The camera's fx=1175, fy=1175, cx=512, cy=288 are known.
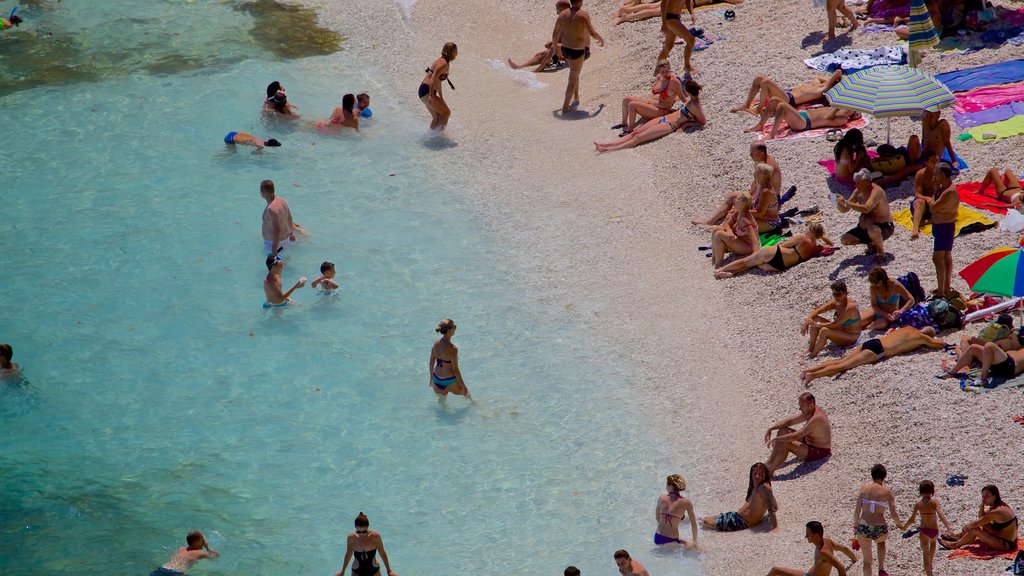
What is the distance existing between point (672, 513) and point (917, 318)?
3.58 meters

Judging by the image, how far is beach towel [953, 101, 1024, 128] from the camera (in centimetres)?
1517

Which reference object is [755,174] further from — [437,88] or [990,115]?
[437,88]

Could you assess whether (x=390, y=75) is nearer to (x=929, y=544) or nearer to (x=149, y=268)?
(x=149, y=268)

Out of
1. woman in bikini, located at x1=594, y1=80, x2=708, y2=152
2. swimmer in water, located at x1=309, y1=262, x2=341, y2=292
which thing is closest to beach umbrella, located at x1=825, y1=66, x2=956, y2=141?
woman in bikini, located at x1=594, y1=80, x2=708, y2=152

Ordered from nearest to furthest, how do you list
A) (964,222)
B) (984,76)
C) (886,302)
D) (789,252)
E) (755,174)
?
(886,302), (964,222), (789,252), (755,174), (984,76)

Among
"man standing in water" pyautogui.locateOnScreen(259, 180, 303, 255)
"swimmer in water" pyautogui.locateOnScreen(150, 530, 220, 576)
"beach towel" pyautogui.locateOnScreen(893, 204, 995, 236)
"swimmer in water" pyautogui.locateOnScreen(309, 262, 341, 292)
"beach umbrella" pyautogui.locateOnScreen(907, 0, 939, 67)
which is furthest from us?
"beach umbrella" pyautogui.locateOnScreen(907, 0, 939, 67)

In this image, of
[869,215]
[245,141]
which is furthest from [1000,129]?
[245,141]

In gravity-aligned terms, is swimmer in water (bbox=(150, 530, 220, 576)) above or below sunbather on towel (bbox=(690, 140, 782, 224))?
below

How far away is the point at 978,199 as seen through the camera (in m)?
13.9

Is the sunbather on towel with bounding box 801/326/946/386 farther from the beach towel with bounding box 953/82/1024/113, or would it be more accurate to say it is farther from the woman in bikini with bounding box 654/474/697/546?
the beach towel with bounding box 953/82/1024/113

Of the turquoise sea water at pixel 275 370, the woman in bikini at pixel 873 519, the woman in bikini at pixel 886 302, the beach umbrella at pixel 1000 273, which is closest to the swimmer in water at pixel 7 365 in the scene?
the turquoise sea water at pixel 275 370

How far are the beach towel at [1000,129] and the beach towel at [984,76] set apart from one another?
1047 mm

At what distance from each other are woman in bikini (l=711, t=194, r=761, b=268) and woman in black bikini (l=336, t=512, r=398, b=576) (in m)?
6.13

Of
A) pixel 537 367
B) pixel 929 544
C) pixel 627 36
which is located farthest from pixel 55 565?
pixel 627 36
